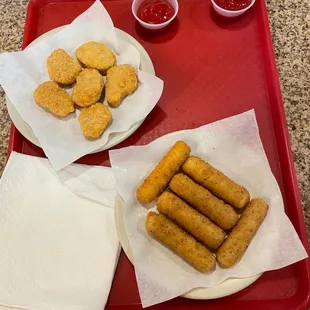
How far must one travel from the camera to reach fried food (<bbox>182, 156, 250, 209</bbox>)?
1.23 meters

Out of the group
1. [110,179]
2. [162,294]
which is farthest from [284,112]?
[162,294]

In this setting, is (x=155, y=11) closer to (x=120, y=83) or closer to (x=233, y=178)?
(x=120, y=83)

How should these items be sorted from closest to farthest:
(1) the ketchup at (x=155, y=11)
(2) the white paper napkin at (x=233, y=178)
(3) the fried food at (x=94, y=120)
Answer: (2) the white paper napkin at (x=233, y=178)
(3) the fried food at (x=94, y=120)
(1) the ketchup at (x=155, y=11)

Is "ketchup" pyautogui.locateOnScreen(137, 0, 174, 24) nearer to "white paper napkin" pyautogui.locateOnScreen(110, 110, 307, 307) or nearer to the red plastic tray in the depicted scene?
the red plastic tray

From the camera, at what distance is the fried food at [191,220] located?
120 cm

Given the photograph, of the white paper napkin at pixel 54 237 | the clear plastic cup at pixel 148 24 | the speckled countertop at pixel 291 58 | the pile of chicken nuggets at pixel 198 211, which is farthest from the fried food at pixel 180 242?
the clear plastic cup at pixel 148 24

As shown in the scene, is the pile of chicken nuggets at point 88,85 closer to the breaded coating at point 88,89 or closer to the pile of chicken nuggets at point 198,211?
the breaded coating at point 88,89

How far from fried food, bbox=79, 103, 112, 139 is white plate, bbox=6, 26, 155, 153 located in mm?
51

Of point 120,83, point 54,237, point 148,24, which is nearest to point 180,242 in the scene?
point 54,237

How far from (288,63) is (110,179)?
2.70ft

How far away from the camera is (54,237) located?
1.26m

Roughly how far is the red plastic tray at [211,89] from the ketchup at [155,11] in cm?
5

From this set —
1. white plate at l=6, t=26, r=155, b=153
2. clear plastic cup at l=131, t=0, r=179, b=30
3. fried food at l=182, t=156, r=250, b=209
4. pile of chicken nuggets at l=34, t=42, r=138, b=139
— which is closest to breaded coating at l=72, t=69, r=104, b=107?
pile of chicken nuggets at l=34, t=42, r=138, b=139

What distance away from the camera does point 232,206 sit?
4.15 ft
